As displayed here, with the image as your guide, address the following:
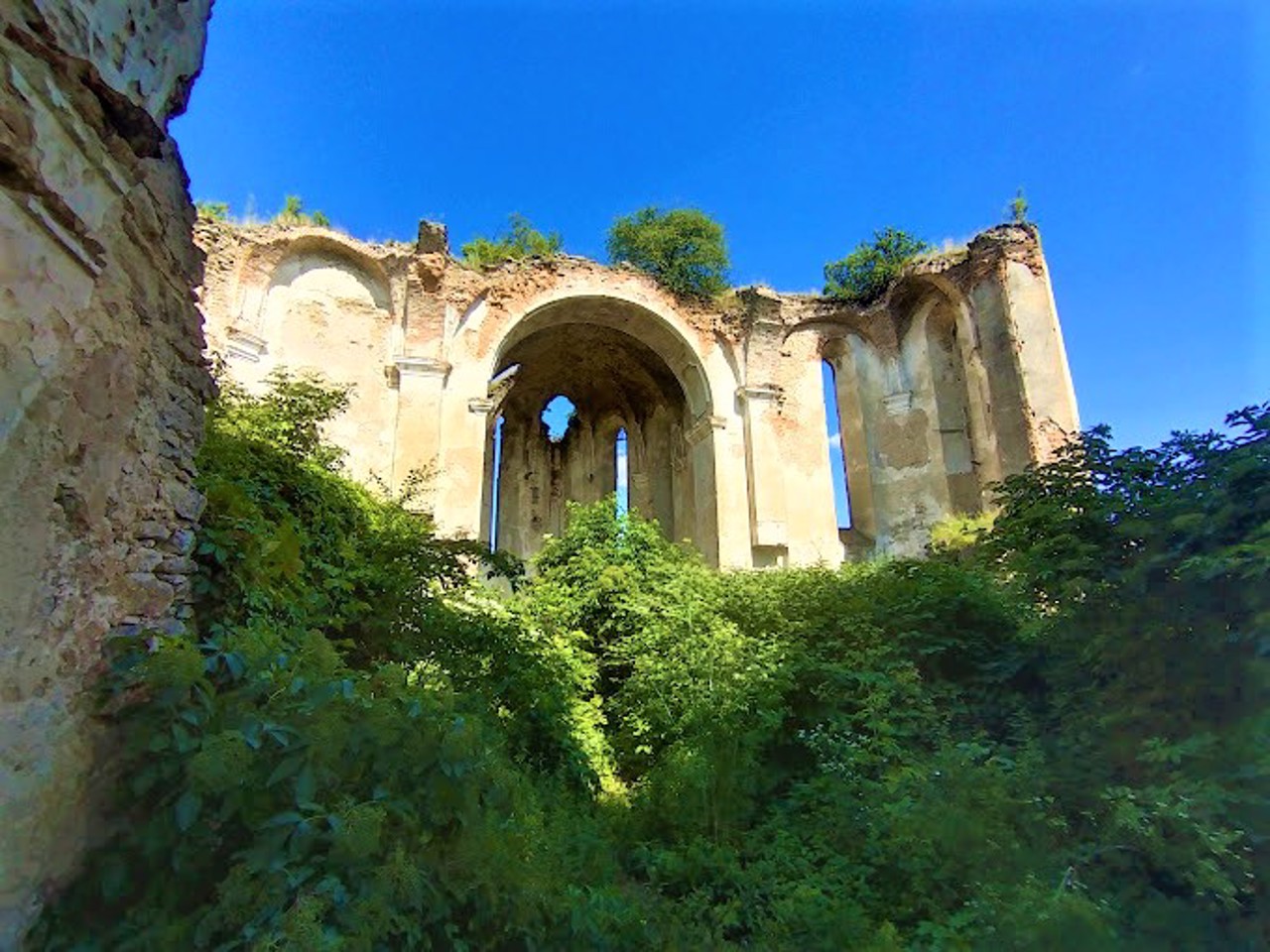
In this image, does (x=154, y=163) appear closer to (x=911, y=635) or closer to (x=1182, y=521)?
(x=1182, y=521)

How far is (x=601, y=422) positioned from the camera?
65.9ft

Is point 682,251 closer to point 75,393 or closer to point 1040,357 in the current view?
point 1040,357

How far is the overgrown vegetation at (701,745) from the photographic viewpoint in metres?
2.28

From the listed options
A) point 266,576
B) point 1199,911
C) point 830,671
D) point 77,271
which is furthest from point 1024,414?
point 77,271

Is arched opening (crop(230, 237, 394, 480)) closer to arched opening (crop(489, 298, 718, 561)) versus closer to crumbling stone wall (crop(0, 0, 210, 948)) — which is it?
arched opening (crop(489, 298, 718, 561))

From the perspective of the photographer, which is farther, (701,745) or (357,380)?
(357,380)

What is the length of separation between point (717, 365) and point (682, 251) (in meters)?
2.90

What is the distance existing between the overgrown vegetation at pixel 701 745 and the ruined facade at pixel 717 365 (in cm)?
527

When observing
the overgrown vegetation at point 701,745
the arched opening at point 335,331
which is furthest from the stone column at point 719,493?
the arched opening at point 335,331

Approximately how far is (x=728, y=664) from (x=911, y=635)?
1904 millimetres

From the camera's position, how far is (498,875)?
257cm

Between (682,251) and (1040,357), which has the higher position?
(682,251)

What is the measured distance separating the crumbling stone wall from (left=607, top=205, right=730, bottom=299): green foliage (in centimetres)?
1286

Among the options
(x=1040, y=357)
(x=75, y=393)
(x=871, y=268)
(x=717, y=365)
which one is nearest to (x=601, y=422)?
(x=717, y=365)
